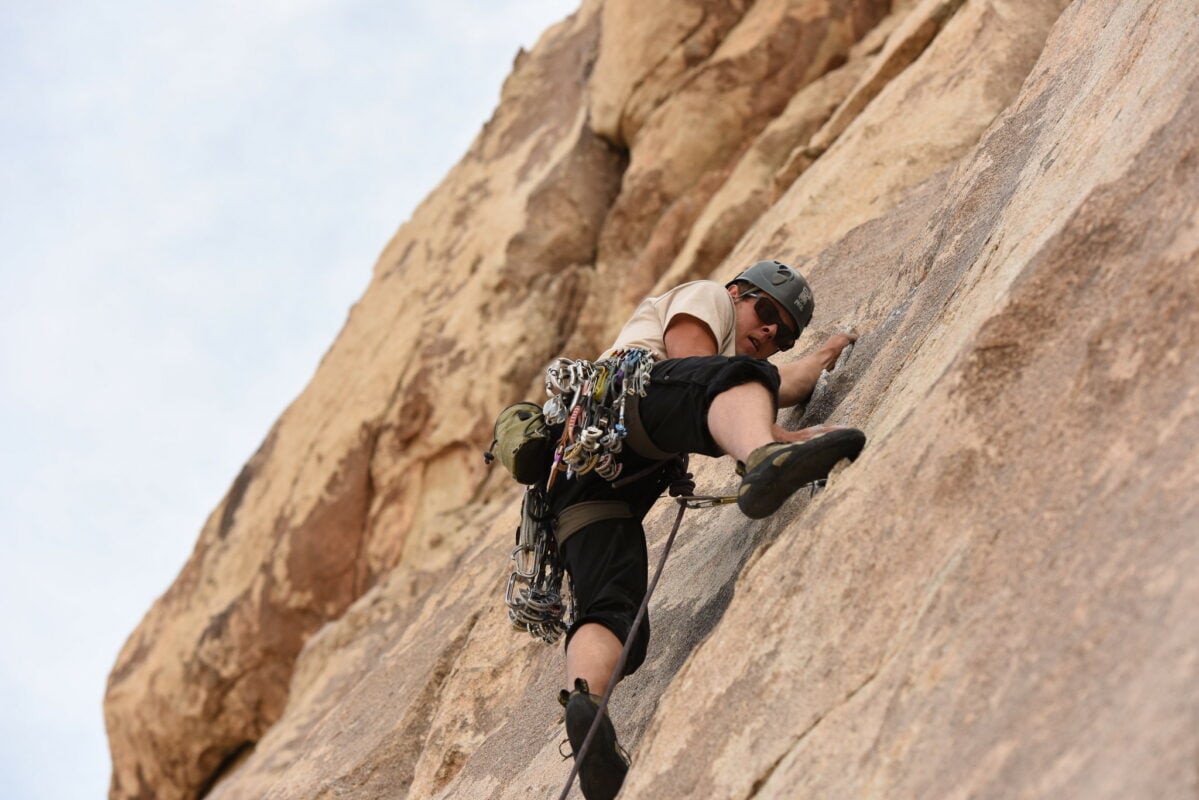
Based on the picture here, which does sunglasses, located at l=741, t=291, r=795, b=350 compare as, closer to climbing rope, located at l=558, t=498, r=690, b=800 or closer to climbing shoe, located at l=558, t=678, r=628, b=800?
climbing rope, located at l=558, t=498, r=690, b=800

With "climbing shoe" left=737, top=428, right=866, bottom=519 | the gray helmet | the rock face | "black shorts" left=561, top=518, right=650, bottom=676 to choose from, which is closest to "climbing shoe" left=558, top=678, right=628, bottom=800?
the rock face

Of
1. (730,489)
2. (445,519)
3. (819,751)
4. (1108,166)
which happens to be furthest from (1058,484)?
(445,519)

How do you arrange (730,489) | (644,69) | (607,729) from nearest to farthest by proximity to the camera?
(607,729)
(730,489)
(644,69)

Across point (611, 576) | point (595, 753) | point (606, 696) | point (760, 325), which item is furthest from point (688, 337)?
point (595, 753)

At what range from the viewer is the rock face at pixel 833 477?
2.53 m

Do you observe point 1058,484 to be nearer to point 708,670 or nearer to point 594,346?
point 708,670

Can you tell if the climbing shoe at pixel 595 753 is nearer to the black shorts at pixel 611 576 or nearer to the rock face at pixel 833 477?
the rock face at pixel 833 477

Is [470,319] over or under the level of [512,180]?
under

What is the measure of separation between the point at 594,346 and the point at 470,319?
5.06 feet

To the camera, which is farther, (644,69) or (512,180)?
(512,180)

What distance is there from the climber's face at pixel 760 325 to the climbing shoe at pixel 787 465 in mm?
1316

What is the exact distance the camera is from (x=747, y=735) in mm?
3150

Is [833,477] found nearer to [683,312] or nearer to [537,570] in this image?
[683,312]

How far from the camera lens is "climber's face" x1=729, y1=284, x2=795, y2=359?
491 centimetres
